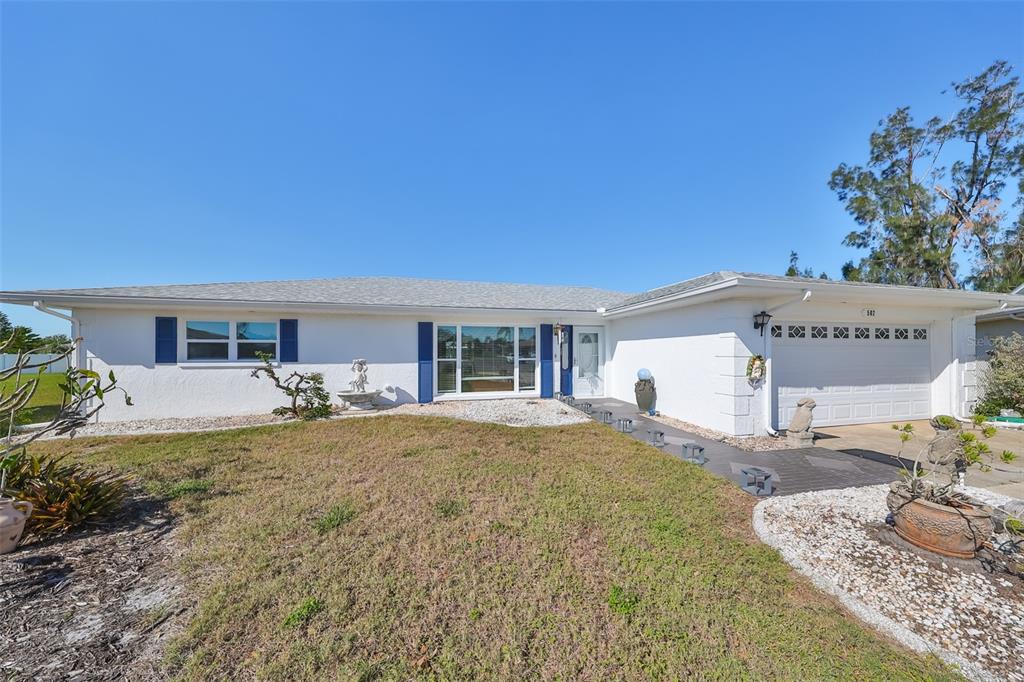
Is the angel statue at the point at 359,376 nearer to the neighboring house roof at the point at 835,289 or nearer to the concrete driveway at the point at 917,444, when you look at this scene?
the neighboring house roof at the point at 835,289

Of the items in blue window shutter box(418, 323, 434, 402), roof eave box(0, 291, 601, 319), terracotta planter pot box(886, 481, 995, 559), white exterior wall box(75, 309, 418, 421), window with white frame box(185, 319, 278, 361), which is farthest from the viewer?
blue window shutter box(418, 323, 434, 402)

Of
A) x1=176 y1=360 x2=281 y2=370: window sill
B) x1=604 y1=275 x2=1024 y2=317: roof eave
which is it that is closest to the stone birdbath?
x1=176 y1=360 x2=281 y2=370: window sill

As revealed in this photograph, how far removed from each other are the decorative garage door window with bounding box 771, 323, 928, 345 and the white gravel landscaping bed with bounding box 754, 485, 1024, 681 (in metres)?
4.36

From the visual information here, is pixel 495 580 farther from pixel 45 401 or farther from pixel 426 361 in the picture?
pixel 45 401

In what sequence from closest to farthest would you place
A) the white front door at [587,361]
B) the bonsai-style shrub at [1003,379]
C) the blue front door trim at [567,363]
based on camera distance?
the bonsai-style shrub at [1003,379], the blue front door trim at [567,363], the white front door at [587,361]

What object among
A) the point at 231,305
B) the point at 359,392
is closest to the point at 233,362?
the point at 231,305

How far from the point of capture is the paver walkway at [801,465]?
4.79 m

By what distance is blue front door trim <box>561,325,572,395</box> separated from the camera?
37.4 ft

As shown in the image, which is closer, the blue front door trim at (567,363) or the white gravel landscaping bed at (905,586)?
the white gravel landscaping bed at (905,586)

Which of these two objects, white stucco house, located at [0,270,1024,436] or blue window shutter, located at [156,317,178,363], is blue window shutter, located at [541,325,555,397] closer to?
white stucco house, located at [0,270,1024,436]

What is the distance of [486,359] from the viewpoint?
11.0 m

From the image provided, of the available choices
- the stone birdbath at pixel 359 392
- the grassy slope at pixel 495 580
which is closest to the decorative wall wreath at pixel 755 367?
the grassy slope at pixel 495 580

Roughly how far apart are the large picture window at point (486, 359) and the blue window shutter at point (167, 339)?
21.0 feet

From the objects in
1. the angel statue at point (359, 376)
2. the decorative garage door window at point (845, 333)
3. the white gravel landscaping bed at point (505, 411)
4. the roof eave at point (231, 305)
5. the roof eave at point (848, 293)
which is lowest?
the white gravel landscaping bed at point (505, 411)
